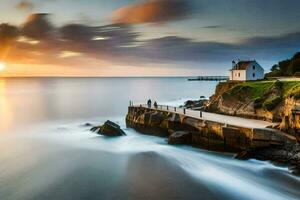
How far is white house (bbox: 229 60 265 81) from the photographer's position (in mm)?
47219

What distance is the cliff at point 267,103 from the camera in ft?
83.6

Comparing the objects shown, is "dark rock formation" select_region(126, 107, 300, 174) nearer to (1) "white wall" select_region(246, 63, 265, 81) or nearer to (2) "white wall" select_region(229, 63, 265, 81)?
(2) "white wall" select_region(229, 63, 265, 81)

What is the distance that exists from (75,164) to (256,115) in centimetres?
1969

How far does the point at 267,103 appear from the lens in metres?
31.9

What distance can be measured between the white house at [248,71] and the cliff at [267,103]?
28.0 feet

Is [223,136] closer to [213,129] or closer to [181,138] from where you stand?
[213,129]

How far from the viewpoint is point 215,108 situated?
38906 mm

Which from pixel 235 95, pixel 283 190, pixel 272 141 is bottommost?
pixel 283 190

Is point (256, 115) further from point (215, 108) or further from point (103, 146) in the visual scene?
point (103, 146)

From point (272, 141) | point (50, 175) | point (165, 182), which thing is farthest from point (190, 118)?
point (50, 175)

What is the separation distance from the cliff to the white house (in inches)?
336

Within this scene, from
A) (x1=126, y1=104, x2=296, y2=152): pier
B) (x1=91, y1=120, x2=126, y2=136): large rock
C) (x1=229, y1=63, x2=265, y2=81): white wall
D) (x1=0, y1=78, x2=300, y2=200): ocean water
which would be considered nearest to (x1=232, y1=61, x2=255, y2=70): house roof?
(x1=229, y1=63, x2=265, y2=81): white wall

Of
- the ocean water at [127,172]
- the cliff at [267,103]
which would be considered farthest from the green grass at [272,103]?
the ocean water at [127,172]

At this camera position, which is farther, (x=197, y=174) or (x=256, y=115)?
(x=256, y=115)
